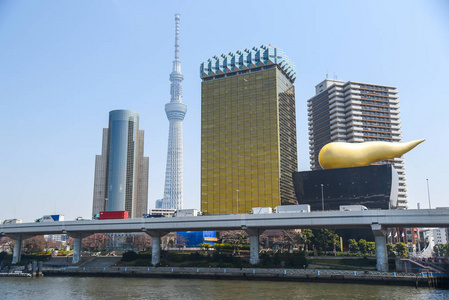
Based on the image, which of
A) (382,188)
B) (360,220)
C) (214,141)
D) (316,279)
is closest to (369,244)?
(382,188)

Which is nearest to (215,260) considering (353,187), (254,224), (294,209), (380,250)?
(254,224)

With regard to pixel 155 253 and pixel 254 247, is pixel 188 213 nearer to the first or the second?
pixel 155 253

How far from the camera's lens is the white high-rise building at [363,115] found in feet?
609

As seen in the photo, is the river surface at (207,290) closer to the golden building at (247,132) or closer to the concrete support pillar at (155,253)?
the concrete support pillar at (155,253)

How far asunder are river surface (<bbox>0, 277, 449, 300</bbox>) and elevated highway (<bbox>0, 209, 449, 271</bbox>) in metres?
13.5

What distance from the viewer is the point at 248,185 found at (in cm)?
16638

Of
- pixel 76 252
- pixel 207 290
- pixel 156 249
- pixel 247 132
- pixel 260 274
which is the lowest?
pixel 207 290

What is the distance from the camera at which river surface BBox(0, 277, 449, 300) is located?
54.8m

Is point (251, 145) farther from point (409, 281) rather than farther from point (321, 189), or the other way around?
point (409, 281)

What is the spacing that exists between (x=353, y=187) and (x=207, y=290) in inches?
2232

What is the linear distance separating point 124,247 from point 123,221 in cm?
7278

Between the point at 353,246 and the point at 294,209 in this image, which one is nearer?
the point at 294,209

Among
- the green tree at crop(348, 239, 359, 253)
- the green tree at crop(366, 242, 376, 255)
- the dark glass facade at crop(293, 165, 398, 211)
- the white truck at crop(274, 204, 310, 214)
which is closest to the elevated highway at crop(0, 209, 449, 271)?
the white truck at crop(274, 204, 310, 214)

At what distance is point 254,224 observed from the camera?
83.7 meters
